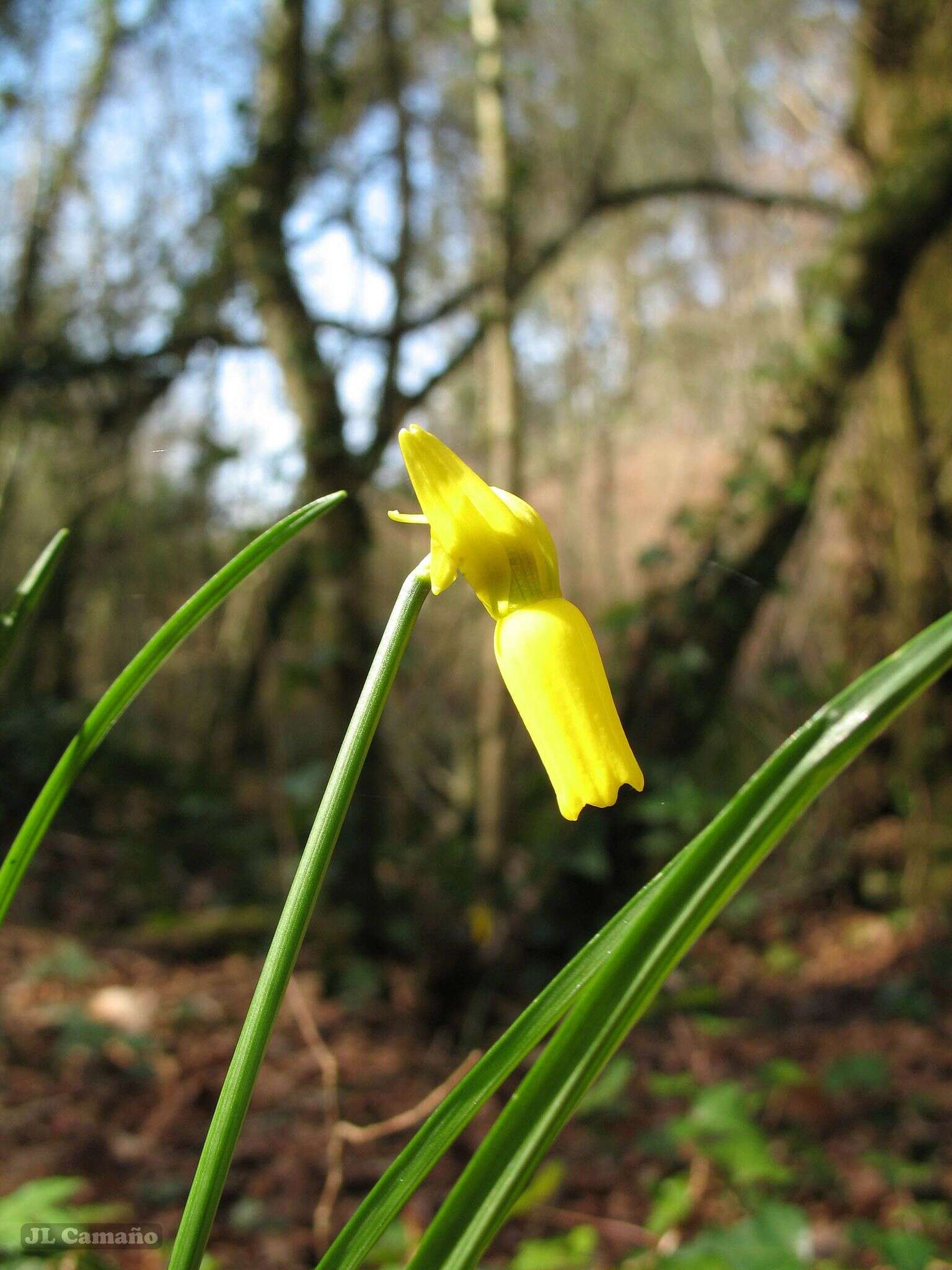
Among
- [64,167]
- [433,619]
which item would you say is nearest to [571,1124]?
[433,619]

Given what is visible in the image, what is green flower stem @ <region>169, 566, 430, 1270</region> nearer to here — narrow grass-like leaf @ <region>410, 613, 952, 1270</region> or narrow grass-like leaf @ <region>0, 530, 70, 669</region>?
narrow grass-like leaf @ <region>410, 613, 952, 1270</region>

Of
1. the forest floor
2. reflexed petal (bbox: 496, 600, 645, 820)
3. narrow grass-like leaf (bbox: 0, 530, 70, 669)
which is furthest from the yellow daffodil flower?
the forest floor

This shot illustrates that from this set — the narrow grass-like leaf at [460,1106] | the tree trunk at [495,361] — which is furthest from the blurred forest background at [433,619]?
the narrow grass-like leaf at [460,1106]

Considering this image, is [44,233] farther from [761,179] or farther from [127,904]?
[761,179]

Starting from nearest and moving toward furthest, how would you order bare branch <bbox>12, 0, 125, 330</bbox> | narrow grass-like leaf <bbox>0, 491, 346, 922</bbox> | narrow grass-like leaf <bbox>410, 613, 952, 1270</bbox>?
narrow grass-like leaf <bbox>410, 613, 952, 1270</bbox> → narrow grass-like leaf <bbox>0, 491, 346, 922</bbox> → bare branch <bbox>12, 0, 125, 330</bbox>

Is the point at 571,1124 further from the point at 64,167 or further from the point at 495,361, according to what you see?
the point at 64,167
